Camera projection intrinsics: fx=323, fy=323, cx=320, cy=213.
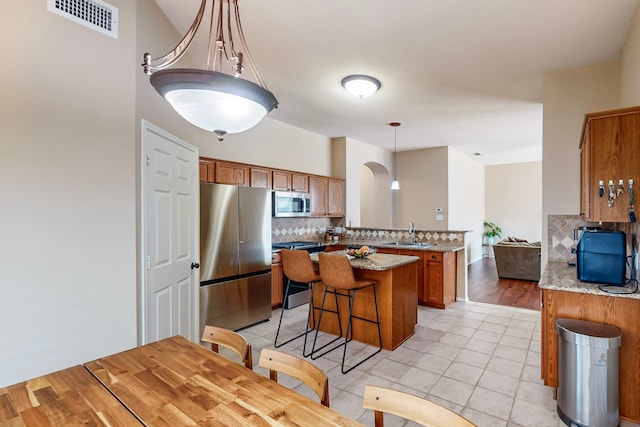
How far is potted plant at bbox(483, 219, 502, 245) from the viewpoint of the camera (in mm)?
9734

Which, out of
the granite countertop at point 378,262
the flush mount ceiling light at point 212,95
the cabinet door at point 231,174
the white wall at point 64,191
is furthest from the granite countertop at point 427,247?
the flush mount ceiling light at point 212,95

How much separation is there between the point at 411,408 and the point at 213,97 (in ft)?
4.33

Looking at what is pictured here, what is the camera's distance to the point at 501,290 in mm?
5809

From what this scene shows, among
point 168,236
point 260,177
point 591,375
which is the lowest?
point 591,375

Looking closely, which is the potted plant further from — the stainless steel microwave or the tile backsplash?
the stainless steel microwave

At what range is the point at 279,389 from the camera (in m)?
1.20

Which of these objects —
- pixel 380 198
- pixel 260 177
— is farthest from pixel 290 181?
pixel 380 198

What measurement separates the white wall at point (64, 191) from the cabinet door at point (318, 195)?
3441 mm

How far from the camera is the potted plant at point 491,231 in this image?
31.9 feet

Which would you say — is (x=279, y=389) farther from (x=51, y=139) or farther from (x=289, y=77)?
(x=289, y=77)

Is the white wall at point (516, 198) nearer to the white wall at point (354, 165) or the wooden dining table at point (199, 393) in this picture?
the white wall at point (354, 165)

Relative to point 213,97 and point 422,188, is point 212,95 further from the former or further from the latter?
point 422,188

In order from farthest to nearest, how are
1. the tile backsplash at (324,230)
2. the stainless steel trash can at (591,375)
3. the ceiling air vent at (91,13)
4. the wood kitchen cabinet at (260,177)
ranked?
1. the tile backsplash at (324,230)
2. the wood kitchen cabinet at (260,177)
3. the stainless steel trash can at (591,375)
4. the ceiling air vent at (91,13)

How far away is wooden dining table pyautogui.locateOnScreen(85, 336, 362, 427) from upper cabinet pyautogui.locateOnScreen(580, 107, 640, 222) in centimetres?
227
